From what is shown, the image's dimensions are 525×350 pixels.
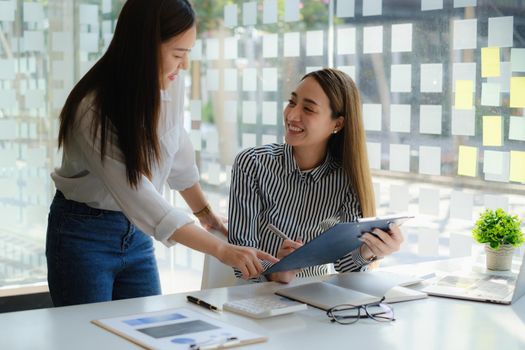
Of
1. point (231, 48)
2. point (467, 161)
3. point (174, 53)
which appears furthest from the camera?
point (231, 48)

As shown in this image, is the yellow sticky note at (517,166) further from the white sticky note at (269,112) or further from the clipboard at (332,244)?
the white sticky note at (269,112)

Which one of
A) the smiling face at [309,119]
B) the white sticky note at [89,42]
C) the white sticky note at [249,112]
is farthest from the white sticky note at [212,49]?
the smiling face at [309,119]

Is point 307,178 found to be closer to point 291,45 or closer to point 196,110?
point 291,45

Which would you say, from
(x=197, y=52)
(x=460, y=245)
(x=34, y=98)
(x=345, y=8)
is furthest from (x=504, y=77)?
(x=34, y=98)

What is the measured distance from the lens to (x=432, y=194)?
3.29 m

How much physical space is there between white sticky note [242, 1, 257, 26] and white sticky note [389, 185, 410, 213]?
4.29ft

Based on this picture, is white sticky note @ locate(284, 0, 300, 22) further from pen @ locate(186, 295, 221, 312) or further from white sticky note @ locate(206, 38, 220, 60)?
pen @ locate(186, 295, 221, 312)

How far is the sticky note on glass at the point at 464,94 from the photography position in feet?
10.2

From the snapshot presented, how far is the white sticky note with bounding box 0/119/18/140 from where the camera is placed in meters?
3.94

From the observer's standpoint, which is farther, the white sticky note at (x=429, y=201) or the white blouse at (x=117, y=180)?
the white sticky note at (x=429, y=201)

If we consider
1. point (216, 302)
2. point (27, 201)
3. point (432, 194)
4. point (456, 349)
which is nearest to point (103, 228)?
point (216, 302)

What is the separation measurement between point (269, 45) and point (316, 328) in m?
2.51

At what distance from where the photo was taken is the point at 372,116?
3.54 metres

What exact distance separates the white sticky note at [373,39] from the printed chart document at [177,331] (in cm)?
193
